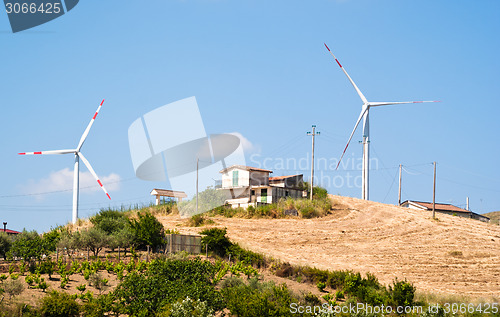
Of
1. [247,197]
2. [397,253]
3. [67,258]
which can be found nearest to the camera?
[67,258]

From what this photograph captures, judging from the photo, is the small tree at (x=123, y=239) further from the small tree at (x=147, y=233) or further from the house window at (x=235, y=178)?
the house window at (x=235, y=178)

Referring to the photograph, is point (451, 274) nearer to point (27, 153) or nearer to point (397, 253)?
point (397, 253)

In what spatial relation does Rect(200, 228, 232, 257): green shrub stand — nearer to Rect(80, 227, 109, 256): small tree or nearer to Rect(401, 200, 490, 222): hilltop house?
Rect(80, 227, 109, 256): small tree

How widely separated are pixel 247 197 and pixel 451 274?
95.2 feet

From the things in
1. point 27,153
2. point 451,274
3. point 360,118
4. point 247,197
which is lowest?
point 451,274

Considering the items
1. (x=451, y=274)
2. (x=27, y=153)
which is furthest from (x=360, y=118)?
(x=27, y=153)

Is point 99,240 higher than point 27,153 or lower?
lower

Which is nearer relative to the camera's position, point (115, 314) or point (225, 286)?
point (115, 314)

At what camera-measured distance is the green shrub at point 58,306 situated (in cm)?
2467

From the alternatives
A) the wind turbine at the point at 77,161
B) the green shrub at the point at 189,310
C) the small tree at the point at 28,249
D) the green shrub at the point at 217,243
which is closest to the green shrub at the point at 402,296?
the green shrub at the point at 189,310

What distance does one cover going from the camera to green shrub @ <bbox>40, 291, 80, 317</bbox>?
24.7 m

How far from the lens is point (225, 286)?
32.1 metres

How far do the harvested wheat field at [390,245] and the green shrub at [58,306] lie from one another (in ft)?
65.5

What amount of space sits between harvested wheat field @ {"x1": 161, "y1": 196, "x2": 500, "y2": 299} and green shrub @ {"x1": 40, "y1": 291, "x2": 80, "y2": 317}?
1998 cm
